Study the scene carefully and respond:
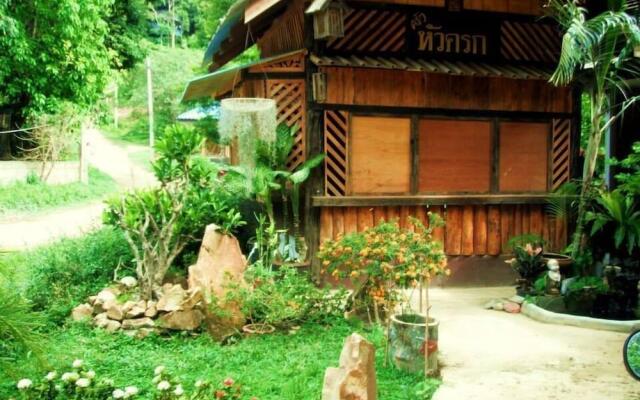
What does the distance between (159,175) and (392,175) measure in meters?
3.43

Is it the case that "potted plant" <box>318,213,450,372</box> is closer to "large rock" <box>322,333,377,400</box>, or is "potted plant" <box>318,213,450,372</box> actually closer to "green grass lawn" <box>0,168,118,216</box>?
"large rock" <box>322,333,377,400</box>

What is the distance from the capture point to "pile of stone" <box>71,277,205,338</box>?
6688mm

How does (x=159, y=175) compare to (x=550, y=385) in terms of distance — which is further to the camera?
(x=159, y=175)

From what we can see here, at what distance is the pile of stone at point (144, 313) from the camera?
21.9ft

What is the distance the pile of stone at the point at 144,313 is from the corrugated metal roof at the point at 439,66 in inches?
151

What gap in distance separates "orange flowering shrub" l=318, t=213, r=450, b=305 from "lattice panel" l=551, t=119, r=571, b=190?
13.7ft

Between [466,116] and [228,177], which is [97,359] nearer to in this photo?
[228,177]

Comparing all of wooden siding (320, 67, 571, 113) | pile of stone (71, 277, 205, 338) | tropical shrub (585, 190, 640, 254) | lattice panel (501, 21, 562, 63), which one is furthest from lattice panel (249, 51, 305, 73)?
tropical shrub (585, 190, 640, 254)

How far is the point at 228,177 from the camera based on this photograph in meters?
9.11

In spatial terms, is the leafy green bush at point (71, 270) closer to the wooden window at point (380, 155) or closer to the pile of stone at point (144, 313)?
the pile of stone at point (144, 313)

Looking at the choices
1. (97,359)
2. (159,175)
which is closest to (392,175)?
(159,175)

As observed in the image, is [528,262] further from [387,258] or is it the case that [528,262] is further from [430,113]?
[387,258]

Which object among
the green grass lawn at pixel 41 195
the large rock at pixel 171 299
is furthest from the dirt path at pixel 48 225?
the large rock at pixel 171 299

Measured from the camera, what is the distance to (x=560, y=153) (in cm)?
1006
